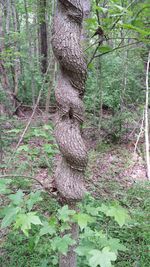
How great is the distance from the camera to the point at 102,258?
1.07 m

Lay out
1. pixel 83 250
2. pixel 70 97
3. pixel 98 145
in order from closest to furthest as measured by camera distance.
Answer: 1. pixel 83 250
2. pixel 70 97
3. pixel 98 145

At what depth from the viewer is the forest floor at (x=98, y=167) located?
325 cm

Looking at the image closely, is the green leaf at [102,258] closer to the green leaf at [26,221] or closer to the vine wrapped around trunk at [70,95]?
the green leaf at [26,221]

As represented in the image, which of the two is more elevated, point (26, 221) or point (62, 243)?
point (26, 221)

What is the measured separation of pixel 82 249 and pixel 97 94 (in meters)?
4.56

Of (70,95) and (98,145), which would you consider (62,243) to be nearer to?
(70,95)

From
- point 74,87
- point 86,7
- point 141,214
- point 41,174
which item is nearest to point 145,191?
point 141,214

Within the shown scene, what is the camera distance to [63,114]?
59.7 inches

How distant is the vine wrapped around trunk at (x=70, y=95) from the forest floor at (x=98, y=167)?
0.75 m

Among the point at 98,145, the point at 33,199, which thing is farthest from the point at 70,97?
the point at 98,145

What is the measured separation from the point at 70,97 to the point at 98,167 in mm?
3130

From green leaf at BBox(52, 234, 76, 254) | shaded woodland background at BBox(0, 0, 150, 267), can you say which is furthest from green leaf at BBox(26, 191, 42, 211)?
green leaf at BBox(52, 234, 76, 254)

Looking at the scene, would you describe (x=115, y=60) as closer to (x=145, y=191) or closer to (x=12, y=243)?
(x=145, y=191)

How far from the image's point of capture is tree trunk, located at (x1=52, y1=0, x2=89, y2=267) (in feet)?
4.51
